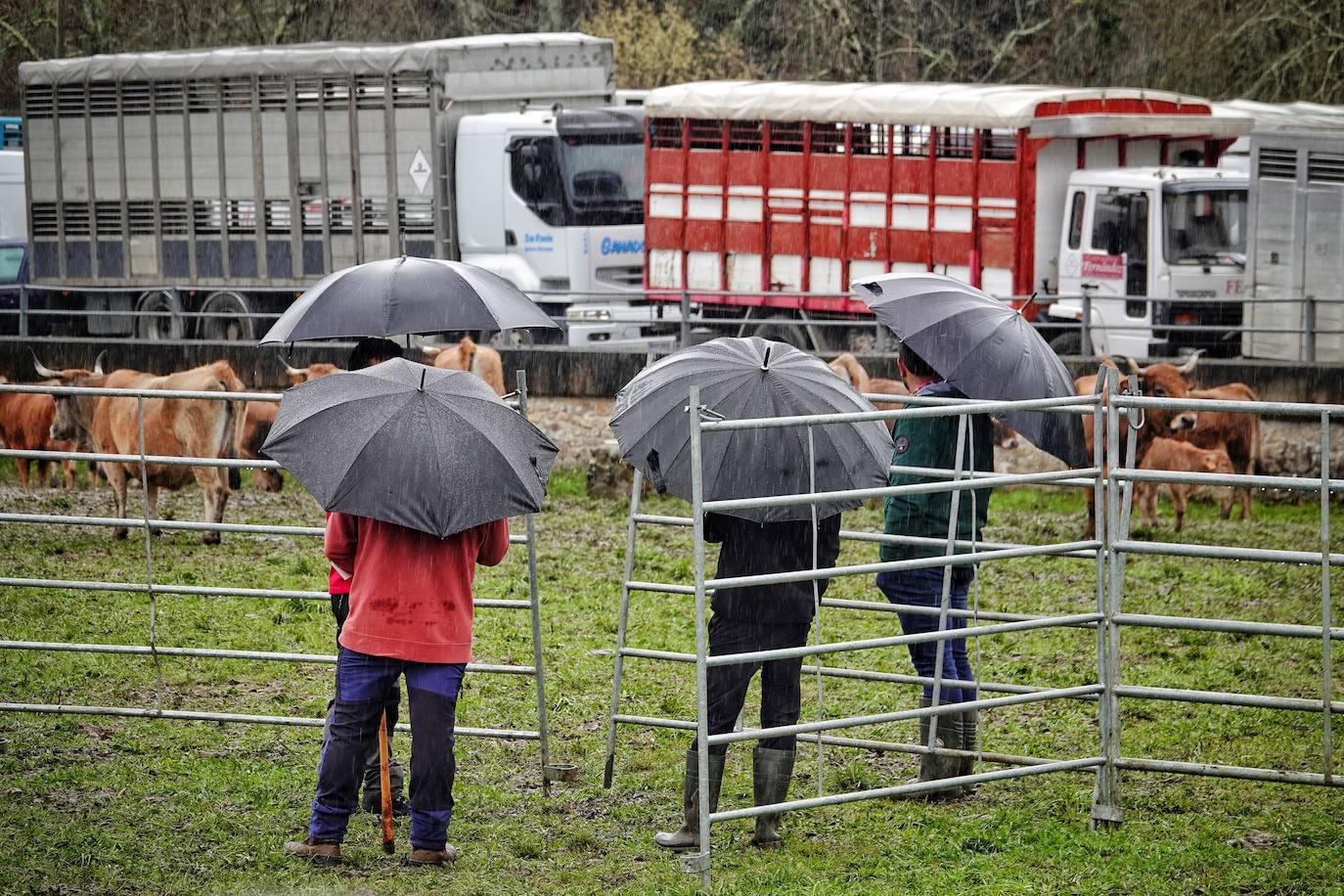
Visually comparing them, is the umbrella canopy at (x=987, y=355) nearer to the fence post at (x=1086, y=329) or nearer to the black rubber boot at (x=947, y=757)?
the black rubber boot at (x=947, y=757)

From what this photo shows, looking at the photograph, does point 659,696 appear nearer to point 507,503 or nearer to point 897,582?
point 897,582

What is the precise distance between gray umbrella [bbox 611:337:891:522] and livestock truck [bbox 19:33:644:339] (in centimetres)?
1485

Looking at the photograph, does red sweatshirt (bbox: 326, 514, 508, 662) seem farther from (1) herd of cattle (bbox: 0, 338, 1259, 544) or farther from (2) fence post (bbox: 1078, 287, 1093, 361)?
(2) fence post (bbox: 1078, 287, 1093, 361)

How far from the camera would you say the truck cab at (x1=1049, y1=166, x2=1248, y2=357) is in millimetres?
18844

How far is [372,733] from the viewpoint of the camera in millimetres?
6332

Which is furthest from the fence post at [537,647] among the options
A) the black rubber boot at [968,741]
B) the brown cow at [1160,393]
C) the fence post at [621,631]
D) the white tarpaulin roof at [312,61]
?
the white tarpaulin roof at [312,61]

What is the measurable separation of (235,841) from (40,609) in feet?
16.5

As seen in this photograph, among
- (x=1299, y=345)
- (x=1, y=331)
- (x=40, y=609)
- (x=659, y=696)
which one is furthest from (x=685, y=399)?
(x=1, y=331)

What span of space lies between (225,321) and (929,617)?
18.5 meters

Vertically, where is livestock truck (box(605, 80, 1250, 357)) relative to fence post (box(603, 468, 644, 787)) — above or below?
above

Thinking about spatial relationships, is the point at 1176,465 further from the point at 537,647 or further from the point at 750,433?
the point at 750,433

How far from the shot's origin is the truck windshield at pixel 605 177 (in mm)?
21875

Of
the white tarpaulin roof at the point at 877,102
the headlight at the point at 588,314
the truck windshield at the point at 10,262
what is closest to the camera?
the white tarpaulin roof at the point at 877,102

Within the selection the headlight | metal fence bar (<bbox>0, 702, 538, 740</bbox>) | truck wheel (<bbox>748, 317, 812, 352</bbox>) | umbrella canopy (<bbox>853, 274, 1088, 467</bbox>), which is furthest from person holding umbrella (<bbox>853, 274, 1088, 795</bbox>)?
the headlight
